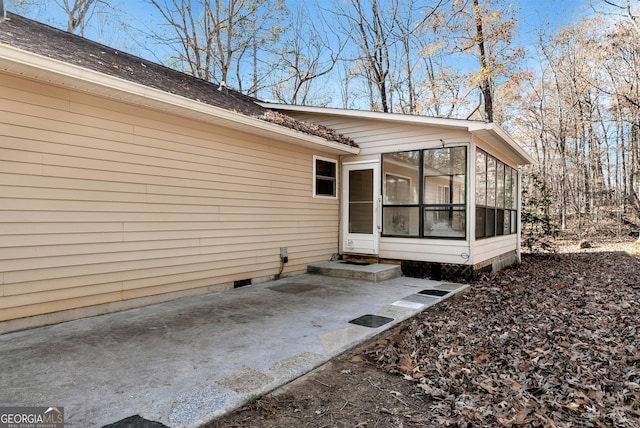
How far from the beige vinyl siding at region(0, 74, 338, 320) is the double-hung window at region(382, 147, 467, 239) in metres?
2.24

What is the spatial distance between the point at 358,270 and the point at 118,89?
14.5ft

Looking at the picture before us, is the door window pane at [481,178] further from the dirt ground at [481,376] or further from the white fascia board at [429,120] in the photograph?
the dirt ground at [481,376]

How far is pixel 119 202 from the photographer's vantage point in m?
4.09

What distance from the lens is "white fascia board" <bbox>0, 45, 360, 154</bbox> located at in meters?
3.10

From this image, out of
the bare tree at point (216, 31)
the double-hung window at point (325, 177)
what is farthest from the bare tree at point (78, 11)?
the double-hung window at point (325, 177)

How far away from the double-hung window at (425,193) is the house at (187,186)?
25 mm

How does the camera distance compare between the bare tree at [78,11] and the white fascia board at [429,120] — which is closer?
the white fascia board at [429,120]

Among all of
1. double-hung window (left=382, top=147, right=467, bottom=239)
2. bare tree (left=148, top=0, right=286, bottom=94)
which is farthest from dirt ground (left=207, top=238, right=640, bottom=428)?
bare tree (left=148, top=0, right=286, bottom=94)

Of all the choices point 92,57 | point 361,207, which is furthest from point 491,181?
point 92,57

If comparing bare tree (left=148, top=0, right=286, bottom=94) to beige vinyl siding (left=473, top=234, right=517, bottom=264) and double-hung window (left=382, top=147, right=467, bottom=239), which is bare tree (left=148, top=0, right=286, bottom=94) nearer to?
double-hung window (left=382, top=147, right=467, bottom=239)

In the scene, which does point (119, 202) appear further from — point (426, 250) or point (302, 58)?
point (302, 58)

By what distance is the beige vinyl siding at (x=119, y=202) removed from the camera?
338 cm

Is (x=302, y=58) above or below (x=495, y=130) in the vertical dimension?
above

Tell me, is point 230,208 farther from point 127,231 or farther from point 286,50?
point 286,50
